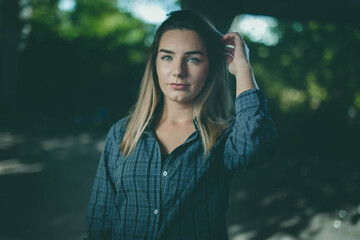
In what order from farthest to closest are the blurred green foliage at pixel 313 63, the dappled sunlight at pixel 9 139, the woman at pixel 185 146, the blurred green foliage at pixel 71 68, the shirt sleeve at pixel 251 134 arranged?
the blurred green foliage at pixel 71 68 → the dappled sunlight at pixel 9 139 → the blurred green foliage at pixel 313 63 → the woman at pixel 185 146 → the shirt sleeve at pixel 251 134

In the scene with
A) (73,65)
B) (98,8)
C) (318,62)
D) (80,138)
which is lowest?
(80,138)

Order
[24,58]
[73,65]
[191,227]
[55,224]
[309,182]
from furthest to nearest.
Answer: [73,65]
[24,58]
[309,182]
[55,224]
[191,227]

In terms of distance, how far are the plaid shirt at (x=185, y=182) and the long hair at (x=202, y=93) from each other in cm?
6

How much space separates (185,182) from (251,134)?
421mm

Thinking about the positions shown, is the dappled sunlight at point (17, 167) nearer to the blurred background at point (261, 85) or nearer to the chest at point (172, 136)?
the blurred background at point (261, 85)

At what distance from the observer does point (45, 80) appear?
8406 millimetres

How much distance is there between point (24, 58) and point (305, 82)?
7693mm

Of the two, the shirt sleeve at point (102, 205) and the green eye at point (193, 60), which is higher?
the green eye at point (193, 60)

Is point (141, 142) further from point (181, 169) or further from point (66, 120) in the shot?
point (66, 120)

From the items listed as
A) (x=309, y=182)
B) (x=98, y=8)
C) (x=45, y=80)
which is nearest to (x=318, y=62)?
(x=309, y=182)

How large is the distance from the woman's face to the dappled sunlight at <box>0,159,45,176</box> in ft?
13.5

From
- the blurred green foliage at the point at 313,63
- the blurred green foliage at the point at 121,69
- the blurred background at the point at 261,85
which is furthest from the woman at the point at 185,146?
the blurred green foliage at the point at 121,69

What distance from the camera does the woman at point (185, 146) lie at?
4.63 feet

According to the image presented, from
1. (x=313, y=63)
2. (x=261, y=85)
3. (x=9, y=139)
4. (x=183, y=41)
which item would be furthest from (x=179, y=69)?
(x=261, y=85)
